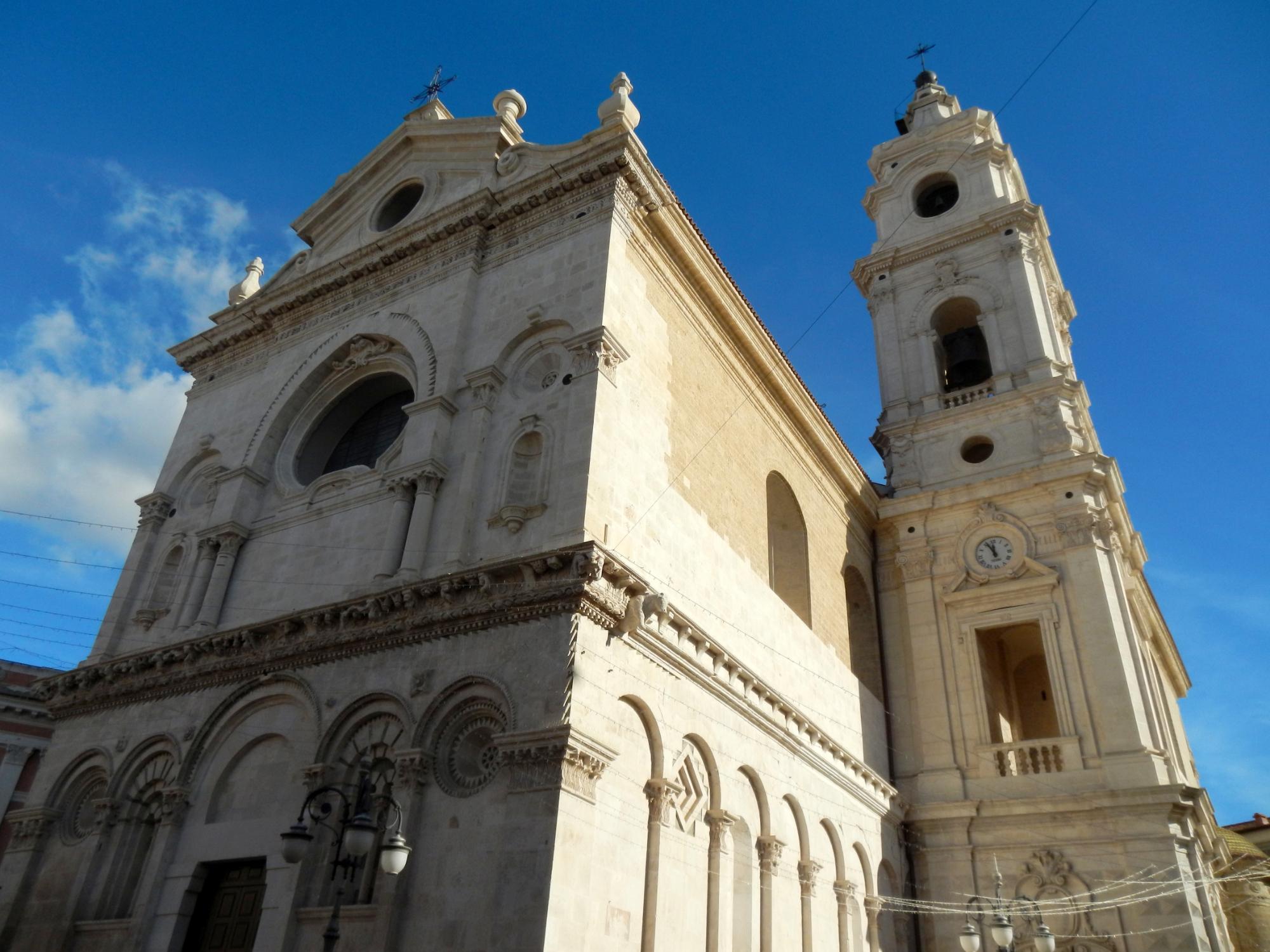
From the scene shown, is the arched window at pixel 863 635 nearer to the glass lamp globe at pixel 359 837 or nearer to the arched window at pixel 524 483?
the arched window at pixel 524 483

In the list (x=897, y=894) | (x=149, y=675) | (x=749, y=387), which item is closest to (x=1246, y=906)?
(x=897, y=894)

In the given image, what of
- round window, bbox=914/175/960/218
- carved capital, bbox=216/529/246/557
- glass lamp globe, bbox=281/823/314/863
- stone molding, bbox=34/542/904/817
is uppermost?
round window, bbox=914/175/960/218

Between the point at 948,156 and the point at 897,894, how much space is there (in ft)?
62.1

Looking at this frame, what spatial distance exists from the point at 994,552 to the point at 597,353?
1063 centimetres

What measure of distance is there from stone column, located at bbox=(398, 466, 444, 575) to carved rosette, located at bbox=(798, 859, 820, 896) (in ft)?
23.4

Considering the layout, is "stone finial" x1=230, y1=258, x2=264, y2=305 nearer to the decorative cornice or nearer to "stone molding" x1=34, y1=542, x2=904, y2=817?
the decorative cornice

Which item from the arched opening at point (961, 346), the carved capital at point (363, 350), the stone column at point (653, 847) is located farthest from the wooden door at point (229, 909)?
the arched opening at point (961, 346)

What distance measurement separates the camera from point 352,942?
10484mm

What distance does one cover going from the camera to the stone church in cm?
1111

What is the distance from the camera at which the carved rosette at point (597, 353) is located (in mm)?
13203

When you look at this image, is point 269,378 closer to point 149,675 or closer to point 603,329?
point 149,675

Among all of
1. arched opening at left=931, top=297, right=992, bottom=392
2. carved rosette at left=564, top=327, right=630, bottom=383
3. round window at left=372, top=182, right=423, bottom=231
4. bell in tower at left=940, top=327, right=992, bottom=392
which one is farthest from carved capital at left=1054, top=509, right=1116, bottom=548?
round window at left=372, top=182, right=423, bottom=231

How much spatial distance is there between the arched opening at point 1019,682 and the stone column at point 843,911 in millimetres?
5887

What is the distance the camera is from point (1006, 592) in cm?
1928
